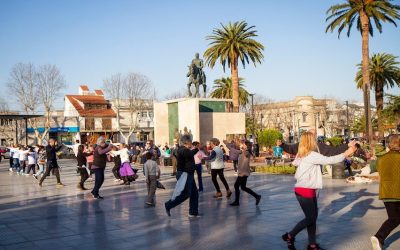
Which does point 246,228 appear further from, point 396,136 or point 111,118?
point 111,118

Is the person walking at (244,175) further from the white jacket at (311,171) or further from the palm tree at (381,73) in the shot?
the palm tree at (381,73)

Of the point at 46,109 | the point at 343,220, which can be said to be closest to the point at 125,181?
the point at 343,220

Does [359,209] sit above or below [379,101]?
below

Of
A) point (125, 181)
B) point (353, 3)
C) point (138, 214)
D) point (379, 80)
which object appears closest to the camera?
point (138, 214)

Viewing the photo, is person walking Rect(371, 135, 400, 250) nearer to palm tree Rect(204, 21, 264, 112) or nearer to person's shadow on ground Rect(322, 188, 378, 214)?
person's shadow on ground Rect(322, 188, 378, 214)

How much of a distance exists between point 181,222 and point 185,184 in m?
0.79

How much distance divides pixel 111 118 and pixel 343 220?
64.7 meters

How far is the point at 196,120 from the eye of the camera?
27922mm

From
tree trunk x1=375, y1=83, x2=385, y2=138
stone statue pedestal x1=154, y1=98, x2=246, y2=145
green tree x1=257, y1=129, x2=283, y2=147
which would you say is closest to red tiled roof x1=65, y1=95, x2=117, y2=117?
green tree x1=257, y1=129, x2=283, y2=147

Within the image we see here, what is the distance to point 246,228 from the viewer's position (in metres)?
7.92

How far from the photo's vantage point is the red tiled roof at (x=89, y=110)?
69.4m

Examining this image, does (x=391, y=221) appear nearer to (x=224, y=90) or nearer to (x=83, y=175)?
(x=83, y=175)

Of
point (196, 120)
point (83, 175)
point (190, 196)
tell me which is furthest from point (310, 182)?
point (196, 120)

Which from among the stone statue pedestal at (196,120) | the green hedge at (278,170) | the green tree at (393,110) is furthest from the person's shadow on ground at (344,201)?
the green tree at (393,110)
